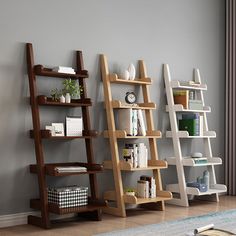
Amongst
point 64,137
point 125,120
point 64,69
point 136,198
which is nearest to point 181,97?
point 125,120

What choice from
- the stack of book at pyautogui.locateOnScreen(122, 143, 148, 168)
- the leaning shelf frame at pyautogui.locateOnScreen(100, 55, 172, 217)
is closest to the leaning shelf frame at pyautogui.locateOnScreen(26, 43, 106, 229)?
the leaning shelf frame at pyautogui.locateOnScreen(100, 55, 172, 217)

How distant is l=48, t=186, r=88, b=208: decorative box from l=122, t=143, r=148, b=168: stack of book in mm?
606

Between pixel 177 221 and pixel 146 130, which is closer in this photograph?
pixel 177 221

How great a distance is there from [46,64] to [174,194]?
7.13ft

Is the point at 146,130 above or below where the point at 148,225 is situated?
above

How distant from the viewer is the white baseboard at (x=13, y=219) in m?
4.01

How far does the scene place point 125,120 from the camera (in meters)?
4.70

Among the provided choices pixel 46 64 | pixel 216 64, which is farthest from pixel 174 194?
pixel 46 64

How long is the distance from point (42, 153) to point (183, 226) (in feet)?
4.47

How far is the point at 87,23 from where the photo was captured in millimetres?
4656

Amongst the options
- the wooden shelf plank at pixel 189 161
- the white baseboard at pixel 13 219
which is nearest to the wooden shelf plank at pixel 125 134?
the wooden shelf plank at pixel 189 161

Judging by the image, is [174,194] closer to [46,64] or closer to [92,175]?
[92,175]

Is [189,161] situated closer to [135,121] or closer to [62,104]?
[135,121]

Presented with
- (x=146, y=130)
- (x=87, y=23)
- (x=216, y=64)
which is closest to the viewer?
(x=87, y=23)
